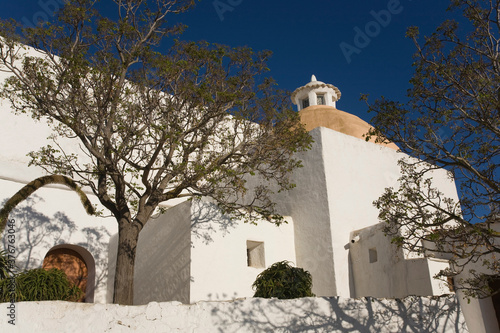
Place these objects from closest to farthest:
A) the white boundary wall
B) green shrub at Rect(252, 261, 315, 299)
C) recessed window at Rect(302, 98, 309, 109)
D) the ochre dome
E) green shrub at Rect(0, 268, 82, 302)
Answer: the white boundary wall < green shrub at Rect(0, 268, 82, 302) < green shrub at Rect(252, 261, 315, 299) < the ochre dome < recessed window at Rect(302, 98, 309, 109)

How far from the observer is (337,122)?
1547cm

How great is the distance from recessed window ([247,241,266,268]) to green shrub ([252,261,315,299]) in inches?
88.4

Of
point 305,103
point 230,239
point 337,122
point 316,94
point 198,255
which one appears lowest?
point 198,255

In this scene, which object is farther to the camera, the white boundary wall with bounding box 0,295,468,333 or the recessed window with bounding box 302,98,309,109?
the recessed window with bounding box 302,98,309,109

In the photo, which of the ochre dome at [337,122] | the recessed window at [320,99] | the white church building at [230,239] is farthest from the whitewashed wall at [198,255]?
the recessed window at [320,99]

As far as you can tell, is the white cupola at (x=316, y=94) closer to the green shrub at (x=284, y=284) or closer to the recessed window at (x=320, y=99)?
the recessed window at (x=320, y=99)

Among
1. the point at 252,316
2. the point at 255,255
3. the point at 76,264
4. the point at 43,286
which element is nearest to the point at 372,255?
the point at 255,255

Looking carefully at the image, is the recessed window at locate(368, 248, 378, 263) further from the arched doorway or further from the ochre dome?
the arched doorway

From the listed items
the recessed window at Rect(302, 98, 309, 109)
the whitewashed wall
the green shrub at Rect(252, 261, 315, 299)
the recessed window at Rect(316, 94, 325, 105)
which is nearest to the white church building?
the whitewashed wall

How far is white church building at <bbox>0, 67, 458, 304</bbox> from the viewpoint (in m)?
10.2

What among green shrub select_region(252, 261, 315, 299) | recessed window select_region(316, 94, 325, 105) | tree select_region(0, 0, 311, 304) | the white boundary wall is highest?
recessed window select_region(316, 94, 325, 105)

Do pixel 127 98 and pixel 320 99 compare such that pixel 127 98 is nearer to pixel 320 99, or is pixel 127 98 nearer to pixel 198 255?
pixel 198 255

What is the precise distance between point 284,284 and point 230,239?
8.18 ft

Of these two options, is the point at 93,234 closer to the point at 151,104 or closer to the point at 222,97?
the point at 151,104
